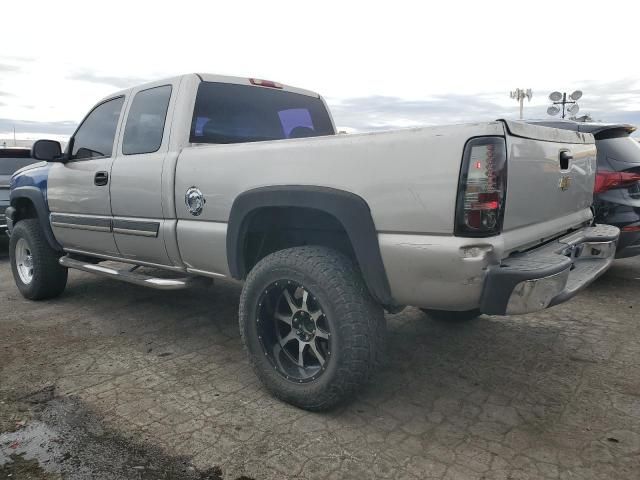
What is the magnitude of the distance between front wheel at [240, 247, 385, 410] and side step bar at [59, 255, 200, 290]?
29.1 inches

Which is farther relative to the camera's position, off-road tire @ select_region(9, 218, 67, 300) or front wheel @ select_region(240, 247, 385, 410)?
off-road tire @ select_region(9, 218, 67, 300)

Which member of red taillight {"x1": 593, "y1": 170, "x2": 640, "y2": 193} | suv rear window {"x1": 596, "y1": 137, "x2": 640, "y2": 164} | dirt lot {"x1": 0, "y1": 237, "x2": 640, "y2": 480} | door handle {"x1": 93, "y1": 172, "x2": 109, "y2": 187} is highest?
suv rear window {"x1": 596, "y1": 137, "x2": 640, "y2": 164}

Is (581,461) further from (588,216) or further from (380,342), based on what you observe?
(588,216)

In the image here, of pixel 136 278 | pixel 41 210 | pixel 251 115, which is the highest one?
pixel 251 115

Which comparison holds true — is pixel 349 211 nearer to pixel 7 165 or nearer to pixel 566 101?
pixel 7 165

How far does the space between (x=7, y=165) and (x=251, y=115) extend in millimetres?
6049

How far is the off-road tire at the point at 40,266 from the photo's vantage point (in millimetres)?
5039

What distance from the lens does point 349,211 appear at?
2555 millimetres

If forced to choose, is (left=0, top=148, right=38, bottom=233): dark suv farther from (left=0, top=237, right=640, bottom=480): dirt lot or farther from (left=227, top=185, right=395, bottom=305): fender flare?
(left=227, top=185, right=395, bottom=305): fender flare

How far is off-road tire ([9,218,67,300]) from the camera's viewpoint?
16.5 ft

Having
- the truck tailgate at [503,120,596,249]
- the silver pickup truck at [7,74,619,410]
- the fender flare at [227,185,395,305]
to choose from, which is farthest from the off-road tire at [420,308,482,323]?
the fender flare at [227,185,395,305]

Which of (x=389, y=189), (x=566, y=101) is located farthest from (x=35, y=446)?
(x=566, y=101)

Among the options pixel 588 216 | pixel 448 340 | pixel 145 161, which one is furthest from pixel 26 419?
pixel 588 216

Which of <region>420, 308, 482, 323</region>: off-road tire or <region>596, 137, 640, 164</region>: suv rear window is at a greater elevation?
<region>596, 137, 640, 164</region>: suv rear window
